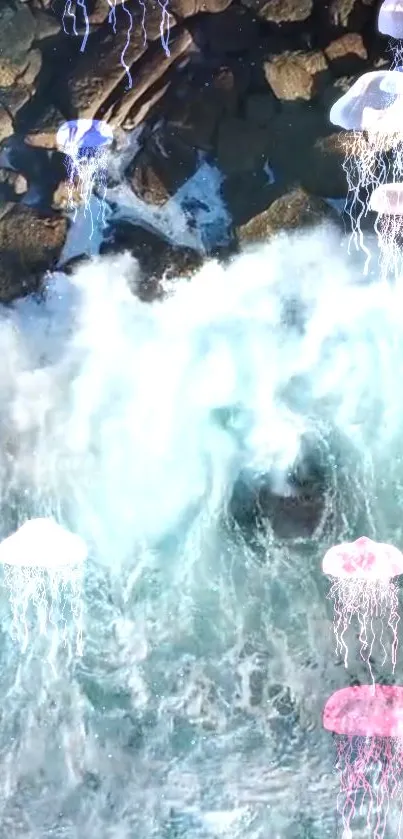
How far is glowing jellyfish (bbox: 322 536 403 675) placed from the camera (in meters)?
3.39

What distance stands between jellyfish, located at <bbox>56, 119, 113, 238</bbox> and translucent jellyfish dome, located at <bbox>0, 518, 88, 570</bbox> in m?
1.22

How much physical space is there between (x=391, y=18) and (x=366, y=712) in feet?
8.90

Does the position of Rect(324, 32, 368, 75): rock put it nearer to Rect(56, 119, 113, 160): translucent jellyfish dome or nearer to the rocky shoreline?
the rocky shoreline

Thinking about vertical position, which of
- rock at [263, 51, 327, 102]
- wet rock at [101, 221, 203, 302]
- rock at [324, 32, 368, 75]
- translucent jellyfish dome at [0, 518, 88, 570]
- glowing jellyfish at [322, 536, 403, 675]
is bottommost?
glowing jellyfish at [322, 536, 403, 675]

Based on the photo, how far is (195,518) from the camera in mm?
3539

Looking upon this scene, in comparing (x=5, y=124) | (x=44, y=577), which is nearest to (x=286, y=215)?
(x=5, y=124)

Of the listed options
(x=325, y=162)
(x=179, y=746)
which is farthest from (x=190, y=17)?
(x=179, y=746)

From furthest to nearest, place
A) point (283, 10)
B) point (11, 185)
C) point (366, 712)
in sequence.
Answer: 1. point (11, 185)
2. point (283, 10)
3. point (366, 712)

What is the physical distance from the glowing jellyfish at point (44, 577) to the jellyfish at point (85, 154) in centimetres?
126

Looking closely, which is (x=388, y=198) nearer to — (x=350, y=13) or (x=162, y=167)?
(x=350, y=13)

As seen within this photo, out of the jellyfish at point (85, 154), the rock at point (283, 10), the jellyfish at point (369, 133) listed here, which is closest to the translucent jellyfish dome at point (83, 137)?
the jellyfish at point (85, 154)

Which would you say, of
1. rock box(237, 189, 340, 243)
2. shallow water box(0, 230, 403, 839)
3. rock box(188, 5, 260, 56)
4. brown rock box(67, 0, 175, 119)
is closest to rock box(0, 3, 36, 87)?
brown rock box(67, 0, 175, 119)

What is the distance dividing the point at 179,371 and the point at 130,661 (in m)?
1.17

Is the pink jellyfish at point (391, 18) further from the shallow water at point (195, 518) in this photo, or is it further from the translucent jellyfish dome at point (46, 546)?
the translucent jellyfish dome at point (46, 546)
